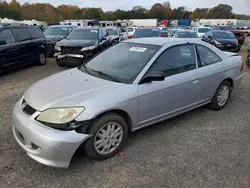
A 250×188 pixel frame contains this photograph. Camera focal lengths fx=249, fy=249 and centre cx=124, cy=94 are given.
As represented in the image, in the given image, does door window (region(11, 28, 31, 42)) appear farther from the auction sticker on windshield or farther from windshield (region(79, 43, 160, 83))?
the auction sticker on windshield

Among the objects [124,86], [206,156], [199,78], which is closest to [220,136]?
[206,156]

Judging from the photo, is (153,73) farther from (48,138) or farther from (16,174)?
(16,174)

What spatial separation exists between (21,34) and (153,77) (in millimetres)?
6766

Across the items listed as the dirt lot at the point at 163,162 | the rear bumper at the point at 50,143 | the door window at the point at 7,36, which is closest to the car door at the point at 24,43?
the door window at the point at 7,36

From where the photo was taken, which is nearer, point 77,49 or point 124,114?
point 124,114

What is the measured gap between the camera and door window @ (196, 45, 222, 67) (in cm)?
446

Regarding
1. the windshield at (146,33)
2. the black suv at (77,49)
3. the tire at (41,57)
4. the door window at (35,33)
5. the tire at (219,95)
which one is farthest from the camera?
the windshield at (146,33)

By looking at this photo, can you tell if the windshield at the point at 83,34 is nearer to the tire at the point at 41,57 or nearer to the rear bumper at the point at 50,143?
the tire at the point at 41,57

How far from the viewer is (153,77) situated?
3465 millimetres

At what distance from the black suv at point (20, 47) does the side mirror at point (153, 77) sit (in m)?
5.69

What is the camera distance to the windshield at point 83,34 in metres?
10.1

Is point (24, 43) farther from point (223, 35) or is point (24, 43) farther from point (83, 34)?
point (223, 35)

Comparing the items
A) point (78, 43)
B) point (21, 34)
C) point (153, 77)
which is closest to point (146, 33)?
point (78, 43)


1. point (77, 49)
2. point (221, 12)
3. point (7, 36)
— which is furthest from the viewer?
point (221, 12)
